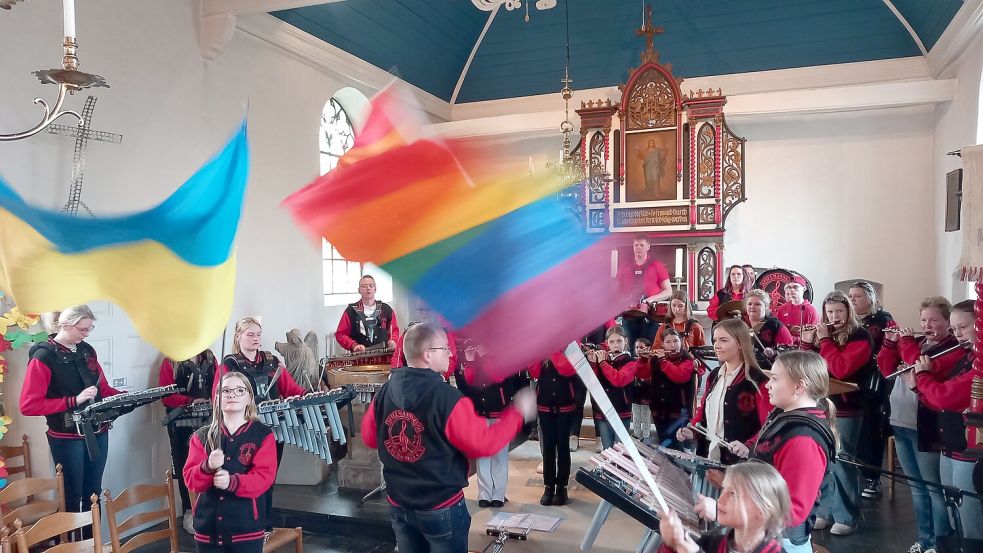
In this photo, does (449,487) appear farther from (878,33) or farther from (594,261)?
(878,33)

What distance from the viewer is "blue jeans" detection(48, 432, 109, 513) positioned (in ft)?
15.3

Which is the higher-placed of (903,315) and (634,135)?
(634,135)

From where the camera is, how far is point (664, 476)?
2770mm

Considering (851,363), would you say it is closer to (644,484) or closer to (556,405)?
(556,405)

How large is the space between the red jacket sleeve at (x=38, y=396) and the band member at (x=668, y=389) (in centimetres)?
427

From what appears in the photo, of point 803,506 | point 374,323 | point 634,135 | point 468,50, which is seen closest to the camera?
point 803,506

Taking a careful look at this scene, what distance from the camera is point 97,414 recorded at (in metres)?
4.59

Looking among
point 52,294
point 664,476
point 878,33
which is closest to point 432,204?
point 52,294

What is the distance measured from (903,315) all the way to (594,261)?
9.72 meters

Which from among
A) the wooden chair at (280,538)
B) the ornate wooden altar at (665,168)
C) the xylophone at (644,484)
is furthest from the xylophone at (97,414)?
the ornate wooden altar at (665,168)

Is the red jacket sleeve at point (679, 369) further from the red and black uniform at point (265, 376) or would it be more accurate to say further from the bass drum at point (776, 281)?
the bass drum at point (776, 281)

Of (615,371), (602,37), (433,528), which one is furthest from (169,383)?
(602,37)

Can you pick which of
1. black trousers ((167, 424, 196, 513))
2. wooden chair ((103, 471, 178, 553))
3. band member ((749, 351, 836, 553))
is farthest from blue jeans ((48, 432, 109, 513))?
band member ((749, 351, 836, 553))

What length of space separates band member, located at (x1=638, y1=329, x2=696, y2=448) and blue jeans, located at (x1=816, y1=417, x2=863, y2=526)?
1117mm
